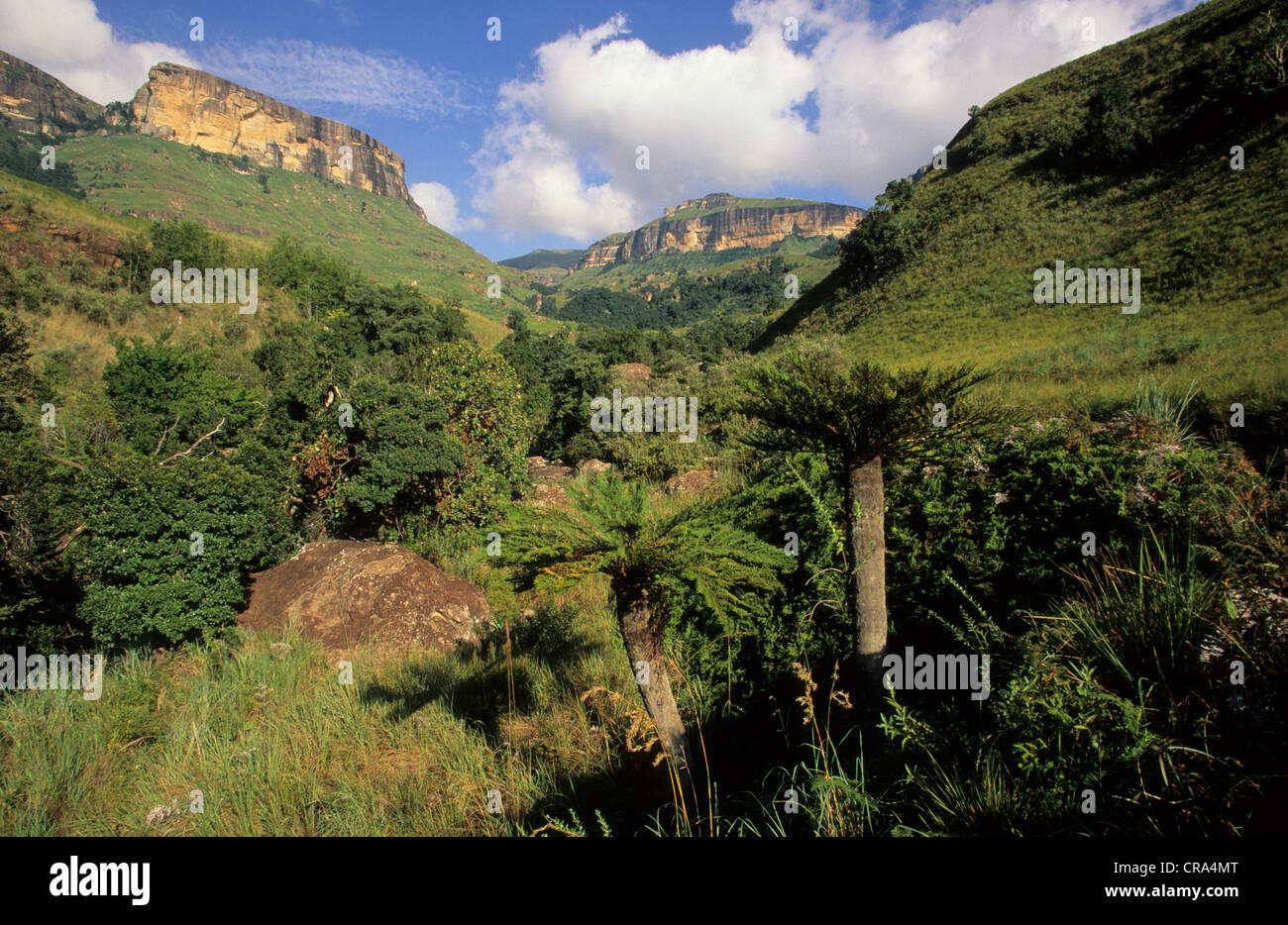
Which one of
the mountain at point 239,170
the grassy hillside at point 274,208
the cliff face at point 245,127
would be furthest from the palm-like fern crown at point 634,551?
the cliff face at point 245,127

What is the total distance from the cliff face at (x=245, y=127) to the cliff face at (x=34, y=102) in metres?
12.9

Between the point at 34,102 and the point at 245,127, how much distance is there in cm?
4095

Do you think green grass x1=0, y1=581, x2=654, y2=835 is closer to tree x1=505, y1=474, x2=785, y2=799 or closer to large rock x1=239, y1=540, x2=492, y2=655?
tree x1=505, y1=474, x2=785, y2=799

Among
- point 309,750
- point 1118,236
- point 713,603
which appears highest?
point 1118,236

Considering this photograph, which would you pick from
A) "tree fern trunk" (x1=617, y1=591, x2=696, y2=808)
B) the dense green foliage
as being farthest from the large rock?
"tree fern trunk" (x1=617, y1=591, x2=696, y2=808)

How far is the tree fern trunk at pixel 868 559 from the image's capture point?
3.22 meters

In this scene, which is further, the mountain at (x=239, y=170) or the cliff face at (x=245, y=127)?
the cliff face at (x=245, y=127)

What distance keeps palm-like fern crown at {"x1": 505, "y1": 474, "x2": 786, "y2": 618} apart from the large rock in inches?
211

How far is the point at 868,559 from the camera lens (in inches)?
127

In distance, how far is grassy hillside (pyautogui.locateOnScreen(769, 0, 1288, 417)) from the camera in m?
13.4

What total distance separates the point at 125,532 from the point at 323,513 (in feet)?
18.7

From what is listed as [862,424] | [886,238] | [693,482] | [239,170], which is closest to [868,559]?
[862,424]

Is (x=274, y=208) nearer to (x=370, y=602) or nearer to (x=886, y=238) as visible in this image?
(x=886, y=238)

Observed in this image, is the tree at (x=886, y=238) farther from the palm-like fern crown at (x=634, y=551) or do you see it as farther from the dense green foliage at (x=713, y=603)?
the palm-like fern crown at (x=634, y=551)
